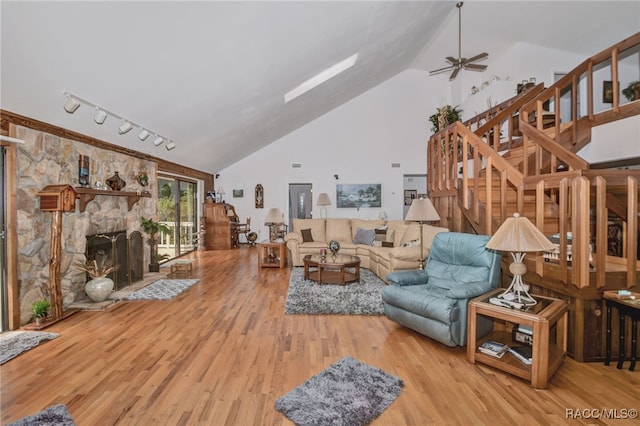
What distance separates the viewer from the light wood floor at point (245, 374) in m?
1.99

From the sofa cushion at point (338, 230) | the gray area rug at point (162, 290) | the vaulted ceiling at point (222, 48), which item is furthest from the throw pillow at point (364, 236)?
the gray area rug at point (162, 290)

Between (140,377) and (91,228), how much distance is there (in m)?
2.97

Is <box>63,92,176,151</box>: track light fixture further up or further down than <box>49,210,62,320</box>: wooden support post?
further up

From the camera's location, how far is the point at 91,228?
14.5ft

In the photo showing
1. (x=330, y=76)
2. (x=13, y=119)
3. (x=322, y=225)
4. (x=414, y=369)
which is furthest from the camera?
(x=322, y=225)

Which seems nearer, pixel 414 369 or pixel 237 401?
pixel 237 401

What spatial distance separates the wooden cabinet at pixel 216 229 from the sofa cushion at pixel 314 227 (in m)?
2.65

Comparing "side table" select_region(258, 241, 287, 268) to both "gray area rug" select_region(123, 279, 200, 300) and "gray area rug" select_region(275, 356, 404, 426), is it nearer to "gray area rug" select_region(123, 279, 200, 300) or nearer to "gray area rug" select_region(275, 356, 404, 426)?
"gray area rug" select_region(123, 279, 200, 300)

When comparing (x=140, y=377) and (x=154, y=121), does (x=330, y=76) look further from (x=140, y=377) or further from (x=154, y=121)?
(x=140, y=377)

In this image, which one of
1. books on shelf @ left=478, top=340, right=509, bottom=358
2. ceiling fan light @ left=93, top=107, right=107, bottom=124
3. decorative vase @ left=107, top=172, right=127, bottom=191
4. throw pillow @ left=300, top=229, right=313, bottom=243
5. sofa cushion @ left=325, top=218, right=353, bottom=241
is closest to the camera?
books on shelf @ left=478, top=340, right=509, bottom=358

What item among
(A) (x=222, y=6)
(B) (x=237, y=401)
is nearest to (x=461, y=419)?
(B) (x=237, y=401)

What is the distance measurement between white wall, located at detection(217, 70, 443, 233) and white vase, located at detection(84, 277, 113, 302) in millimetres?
6168

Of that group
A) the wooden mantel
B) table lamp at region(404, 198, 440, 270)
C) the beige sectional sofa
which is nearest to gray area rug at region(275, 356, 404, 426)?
table lamp at region(404, 198, 440, 270)

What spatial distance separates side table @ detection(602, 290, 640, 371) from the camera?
7.72ft
